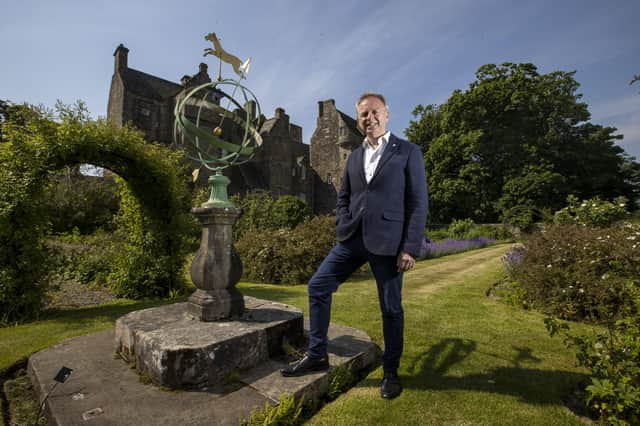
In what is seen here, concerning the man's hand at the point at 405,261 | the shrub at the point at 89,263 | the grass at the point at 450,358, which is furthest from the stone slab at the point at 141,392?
the shrub at the point at 89,263

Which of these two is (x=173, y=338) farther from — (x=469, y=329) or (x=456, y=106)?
(x=456, y=106)

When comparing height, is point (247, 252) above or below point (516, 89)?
below

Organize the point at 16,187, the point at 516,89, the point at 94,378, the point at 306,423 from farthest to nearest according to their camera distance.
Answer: the point at 516,89 < the point at 16,187 < the point at 94,378 < the point at 306,423

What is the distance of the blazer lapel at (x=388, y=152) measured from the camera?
2.56 metres

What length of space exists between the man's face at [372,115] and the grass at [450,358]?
217 centimetres

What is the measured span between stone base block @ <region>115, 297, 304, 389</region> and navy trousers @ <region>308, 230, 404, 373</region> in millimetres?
539

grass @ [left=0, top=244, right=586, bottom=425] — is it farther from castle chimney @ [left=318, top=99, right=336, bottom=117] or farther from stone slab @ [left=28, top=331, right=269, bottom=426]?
castle chimney @ [left=318, top=99, right=336, bottom=117]

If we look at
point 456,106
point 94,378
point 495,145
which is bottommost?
point 94,378

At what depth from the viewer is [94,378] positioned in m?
2.62

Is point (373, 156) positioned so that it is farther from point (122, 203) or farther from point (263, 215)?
point (263, 215)

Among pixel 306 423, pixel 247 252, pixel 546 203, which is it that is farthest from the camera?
pixel 546 203

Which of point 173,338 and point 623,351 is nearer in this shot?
point 623,351

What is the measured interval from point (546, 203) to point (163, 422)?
94.6ft

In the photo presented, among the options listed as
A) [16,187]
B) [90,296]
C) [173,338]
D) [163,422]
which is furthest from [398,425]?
[90,296]
